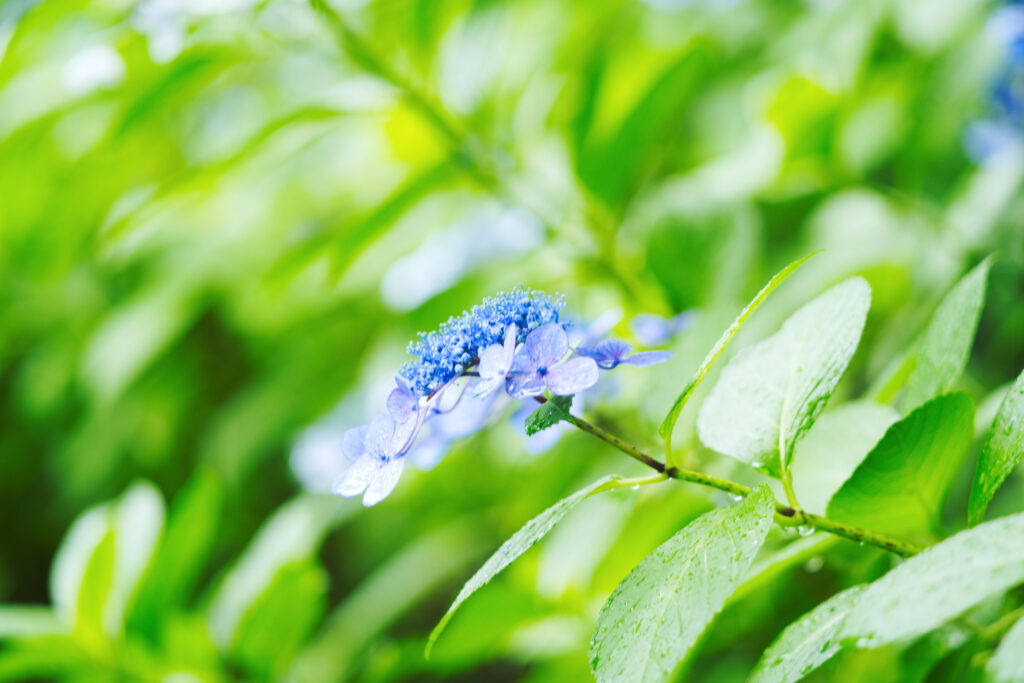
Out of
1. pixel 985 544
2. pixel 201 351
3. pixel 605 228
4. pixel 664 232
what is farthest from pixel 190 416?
pixel 985 544

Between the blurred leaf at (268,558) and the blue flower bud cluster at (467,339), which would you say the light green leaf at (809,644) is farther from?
the blurred leaf at (268,558)


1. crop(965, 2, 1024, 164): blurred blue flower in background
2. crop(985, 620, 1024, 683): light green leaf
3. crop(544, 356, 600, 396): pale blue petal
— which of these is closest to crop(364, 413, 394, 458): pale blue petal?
crop(544, 356, 600, 396): pale blue petal

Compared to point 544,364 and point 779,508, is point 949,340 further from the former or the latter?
point 544,364

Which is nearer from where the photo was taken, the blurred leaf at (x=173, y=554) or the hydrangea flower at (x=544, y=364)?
the hydrangea flower at (x=544, y=364)

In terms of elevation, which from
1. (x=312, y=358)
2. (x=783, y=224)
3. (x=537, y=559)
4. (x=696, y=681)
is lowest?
(x=696, y=681)

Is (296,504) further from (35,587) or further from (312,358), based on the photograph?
(35,587)

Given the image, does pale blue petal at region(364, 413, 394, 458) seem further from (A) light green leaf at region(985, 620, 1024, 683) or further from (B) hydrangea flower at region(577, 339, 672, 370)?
(A) light green leaf at region(985, 620, 1024, 683)

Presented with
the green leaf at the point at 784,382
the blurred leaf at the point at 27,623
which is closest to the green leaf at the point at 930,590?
the green leaf at the point at 784,382
